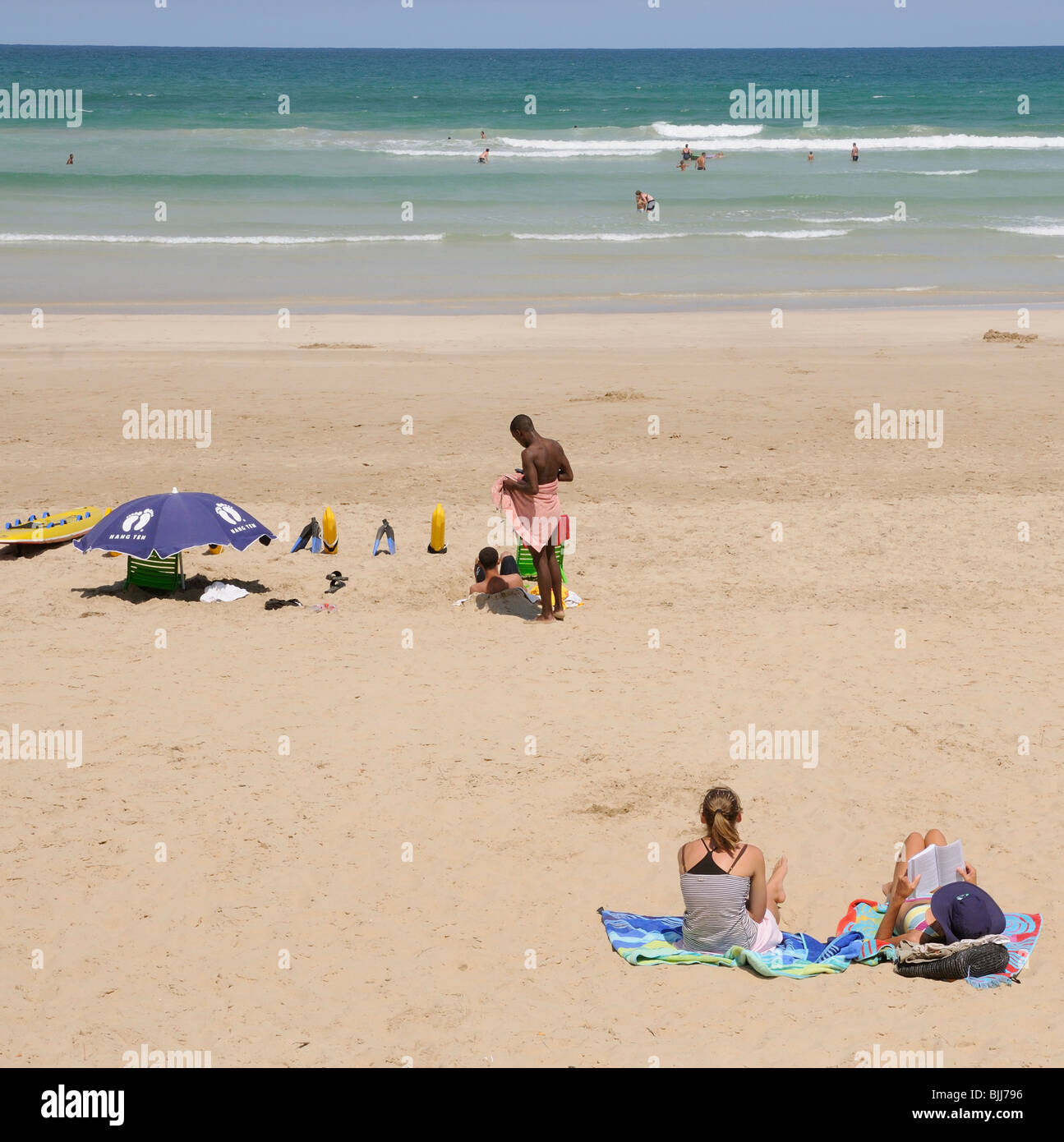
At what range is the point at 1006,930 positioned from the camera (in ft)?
18.9

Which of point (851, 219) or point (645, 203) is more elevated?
point (645, 203)

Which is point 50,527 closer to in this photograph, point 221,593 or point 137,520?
point 137,520

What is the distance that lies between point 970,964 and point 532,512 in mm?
4848

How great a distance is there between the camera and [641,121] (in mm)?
62906

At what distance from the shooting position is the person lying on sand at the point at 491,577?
10047mm

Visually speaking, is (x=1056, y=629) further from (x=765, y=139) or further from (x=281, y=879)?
(x=765, y=139)

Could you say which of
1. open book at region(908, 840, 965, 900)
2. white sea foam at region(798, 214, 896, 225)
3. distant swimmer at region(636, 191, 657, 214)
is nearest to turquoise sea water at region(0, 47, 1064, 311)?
white sea foam at region(798, 214, 896, 225)

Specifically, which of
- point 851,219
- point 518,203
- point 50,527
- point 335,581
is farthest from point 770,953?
point 518,203

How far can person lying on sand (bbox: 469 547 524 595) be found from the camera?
33.0ft

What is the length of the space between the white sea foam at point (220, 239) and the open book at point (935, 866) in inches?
1048

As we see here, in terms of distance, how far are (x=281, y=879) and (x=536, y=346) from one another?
13928 mm

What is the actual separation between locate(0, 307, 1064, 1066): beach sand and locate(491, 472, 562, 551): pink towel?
0.71 metres

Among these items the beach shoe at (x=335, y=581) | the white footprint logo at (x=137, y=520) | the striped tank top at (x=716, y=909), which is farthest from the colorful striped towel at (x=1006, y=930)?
the white footprint logo at (x=137, y=520)
